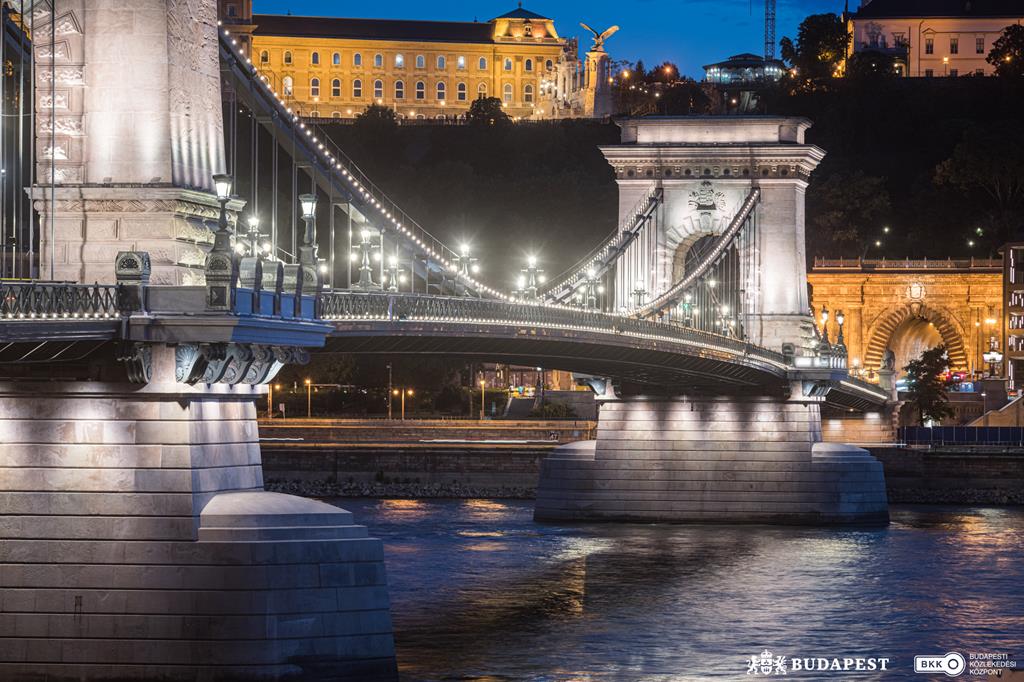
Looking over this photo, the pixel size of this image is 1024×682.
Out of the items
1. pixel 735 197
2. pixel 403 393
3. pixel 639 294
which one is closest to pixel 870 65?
pixel 403 393

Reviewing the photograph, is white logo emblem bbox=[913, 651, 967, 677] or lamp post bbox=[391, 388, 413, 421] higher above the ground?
lamp post bbox=[391, 388, 413, 421]

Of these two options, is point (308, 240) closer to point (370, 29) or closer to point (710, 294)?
point (710, 294)

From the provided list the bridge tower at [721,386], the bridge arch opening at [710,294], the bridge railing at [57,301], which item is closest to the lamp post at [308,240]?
the bridge railing at [57,301]

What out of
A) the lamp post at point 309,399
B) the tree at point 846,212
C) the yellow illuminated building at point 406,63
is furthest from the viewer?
the yellow illuminated building at point 406,63

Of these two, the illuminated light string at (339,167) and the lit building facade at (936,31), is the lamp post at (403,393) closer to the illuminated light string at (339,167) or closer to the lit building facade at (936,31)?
the illuminated light string at (339,167)

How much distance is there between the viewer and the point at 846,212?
124m

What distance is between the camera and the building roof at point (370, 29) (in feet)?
546

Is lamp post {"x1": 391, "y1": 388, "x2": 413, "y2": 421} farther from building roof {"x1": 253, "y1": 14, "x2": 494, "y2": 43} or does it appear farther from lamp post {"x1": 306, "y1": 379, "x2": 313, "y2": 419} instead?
building roof {"x1": 253, "y1": 14, "x2": 494, "y2": 43}

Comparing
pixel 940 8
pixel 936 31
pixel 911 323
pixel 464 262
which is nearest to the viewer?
pixel 464 262

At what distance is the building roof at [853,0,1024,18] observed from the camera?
150875 mm

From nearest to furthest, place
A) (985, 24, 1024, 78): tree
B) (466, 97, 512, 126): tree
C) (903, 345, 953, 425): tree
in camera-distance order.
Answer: (903, 345, 953, 425): tree < (985, 24, 1024, 78): tree < (466, 97, 512, 126): tree

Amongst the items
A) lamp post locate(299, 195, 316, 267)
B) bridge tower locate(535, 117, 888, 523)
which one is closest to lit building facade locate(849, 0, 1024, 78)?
bridge tower locate(535, 117, 888, 523)

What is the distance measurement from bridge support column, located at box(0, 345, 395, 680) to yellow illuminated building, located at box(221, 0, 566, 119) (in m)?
133

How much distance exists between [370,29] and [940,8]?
42870 millimetres
